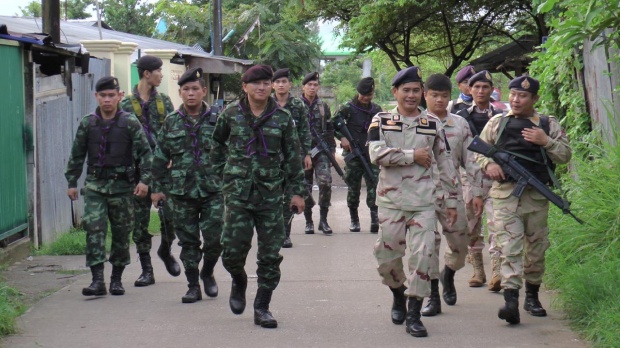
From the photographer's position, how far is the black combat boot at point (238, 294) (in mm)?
7348

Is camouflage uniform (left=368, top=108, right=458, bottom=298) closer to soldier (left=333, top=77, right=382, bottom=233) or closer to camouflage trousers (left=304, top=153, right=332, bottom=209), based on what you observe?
soldier (left=333, top=77, right=382, bottom=233)

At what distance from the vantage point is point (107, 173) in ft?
27.8

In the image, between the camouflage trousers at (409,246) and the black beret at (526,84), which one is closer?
the camouflage trousers at (409,246)

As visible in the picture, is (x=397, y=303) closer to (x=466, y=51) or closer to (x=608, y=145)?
(x=608, y=145)

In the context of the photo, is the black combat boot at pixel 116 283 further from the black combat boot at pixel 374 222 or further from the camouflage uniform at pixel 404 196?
the black combat boot at pixel 374 222

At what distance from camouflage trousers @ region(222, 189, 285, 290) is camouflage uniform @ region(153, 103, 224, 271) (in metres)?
0.91

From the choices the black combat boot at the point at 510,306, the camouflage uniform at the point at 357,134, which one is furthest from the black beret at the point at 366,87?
the black combat boot at the point at 510,306

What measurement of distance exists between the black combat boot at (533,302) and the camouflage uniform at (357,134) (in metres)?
5.37

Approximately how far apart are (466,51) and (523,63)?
4.88 meters

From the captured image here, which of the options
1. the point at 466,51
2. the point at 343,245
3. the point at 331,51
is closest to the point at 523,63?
the point at 466,51

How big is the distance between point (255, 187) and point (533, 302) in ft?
7.63

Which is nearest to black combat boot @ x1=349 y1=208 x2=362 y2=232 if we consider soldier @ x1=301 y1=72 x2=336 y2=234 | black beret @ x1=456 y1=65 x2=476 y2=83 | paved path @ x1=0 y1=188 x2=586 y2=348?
soldier @ x1=301 y1=72 x2=336 y2=234

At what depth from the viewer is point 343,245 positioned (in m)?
11.7

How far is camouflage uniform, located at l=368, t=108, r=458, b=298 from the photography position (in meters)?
6.80
